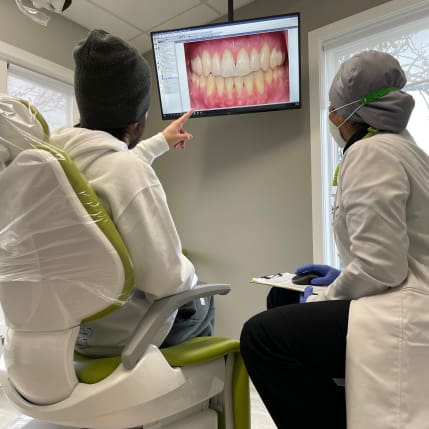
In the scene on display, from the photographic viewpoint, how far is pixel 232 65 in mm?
2236

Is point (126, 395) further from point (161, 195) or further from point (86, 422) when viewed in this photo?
point (161, 195)

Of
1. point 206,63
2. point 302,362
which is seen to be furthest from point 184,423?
Result: point 206,63

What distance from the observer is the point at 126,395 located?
79 cm

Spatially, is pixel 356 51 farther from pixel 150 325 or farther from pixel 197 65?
pixel 150 325

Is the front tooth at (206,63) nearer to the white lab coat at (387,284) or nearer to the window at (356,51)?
the window at (356,51)

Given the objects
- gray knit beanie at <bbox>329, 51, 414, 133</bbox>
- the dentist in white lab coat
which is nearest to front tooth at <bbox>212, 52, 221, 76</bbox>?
gray knit beanie at <bbox>329, 51, 414, 133</bbox>

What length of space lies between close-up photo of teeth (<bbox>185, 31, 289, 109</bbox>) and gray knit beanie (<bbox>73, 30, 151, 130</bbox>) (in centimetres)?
127

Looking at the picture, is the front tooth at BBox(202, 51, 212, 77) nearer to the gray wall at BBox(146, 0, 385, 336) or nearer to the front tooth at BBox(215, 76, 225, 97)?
the front tooth at BBox(215, 76, 225, 97)

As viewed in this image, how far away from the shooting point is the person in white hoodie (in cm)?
86

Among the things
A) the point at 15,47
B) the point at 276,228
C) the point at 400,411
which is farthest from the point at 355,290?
the point at 15,47

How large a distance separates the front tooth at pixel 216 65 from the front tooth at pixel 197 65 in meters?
0.08

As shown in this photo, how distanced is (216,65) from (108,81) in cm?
141

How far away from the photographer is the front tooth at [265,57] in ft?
7.07

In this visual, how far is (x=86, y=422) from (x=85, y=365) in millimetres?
118
